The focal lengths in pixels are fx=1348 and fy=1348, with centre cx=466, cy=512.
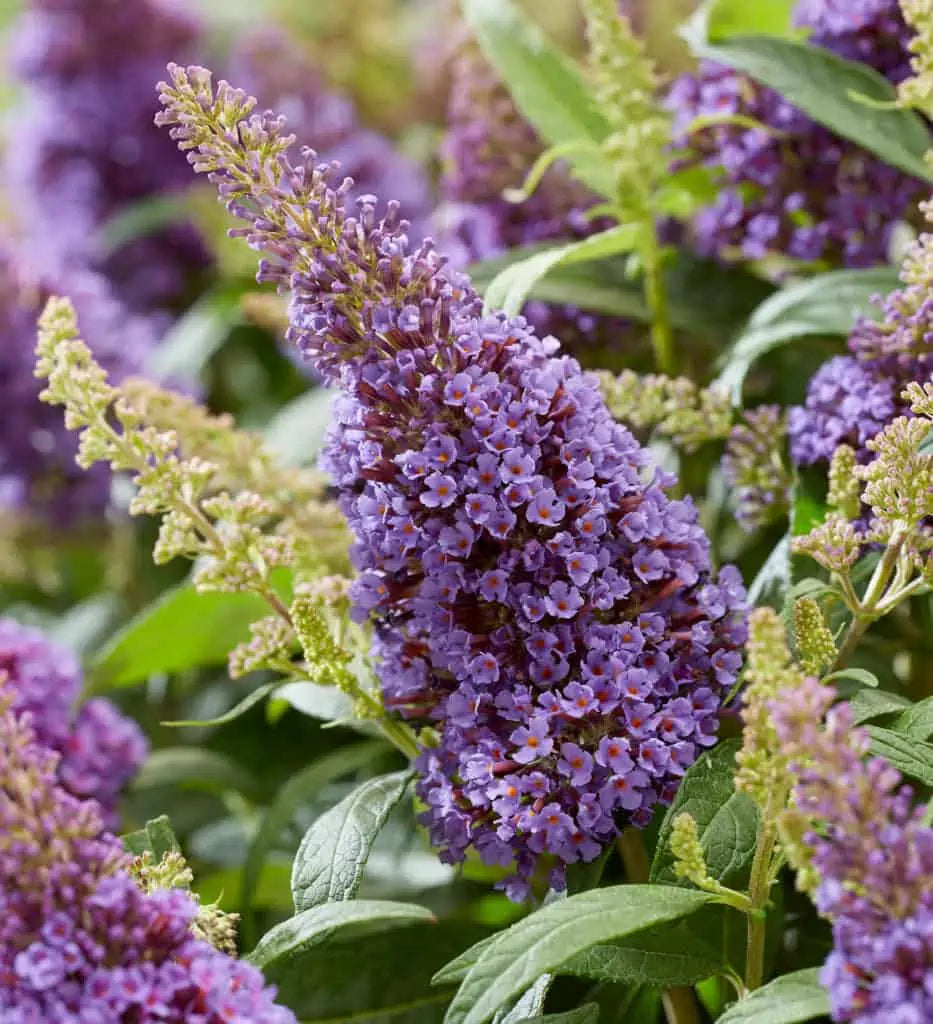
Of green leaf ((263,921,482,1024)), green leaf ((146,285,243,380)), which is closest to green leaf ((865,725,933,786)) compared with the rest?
green leaf ((263,921,482,1024))

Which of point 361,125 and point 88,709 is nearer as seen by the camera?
point 88,709

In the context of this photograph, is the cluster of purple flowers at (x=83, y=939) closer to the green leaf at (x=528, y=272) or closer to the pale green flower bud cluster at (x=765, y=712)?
the pale green flower bud cluster at (x=765, y=712)

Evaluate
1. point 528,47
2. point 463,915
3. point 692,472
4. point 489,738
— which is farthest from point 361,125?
point 489,738

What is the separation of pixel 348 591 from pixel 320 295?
0.49ft

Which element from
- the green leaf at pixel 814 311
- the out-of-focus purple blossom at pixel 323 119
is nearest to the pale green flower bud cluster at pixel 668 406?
the green leaf at pixel 814 311

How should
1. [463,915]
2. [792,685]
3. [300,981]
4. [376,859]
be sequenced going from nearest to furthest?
[792,685], [300,981], [463,915], [376,859]

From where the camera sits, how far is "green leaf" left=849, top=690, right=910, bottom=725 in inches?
24.5

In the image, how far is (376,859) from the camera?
104 centimetres

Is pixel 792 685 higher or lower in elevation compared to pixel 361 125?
lower

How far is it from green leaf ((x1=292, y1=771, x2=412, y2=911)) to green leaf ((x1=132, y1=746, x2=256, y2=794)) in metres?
0.42

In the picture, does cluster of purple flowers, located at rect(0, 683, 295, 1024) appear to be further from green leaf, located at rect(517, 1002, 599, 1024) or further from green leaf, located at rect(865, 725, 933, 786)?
green leaf, located at rect(865, 725, 933, 786)

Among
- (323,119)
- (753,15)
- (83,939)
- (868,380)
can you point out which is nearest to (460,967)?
(83,939)

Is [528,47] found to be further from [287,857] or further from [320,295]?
[287,857]

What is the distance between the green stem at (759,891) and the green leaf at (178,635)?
1.44 ft
